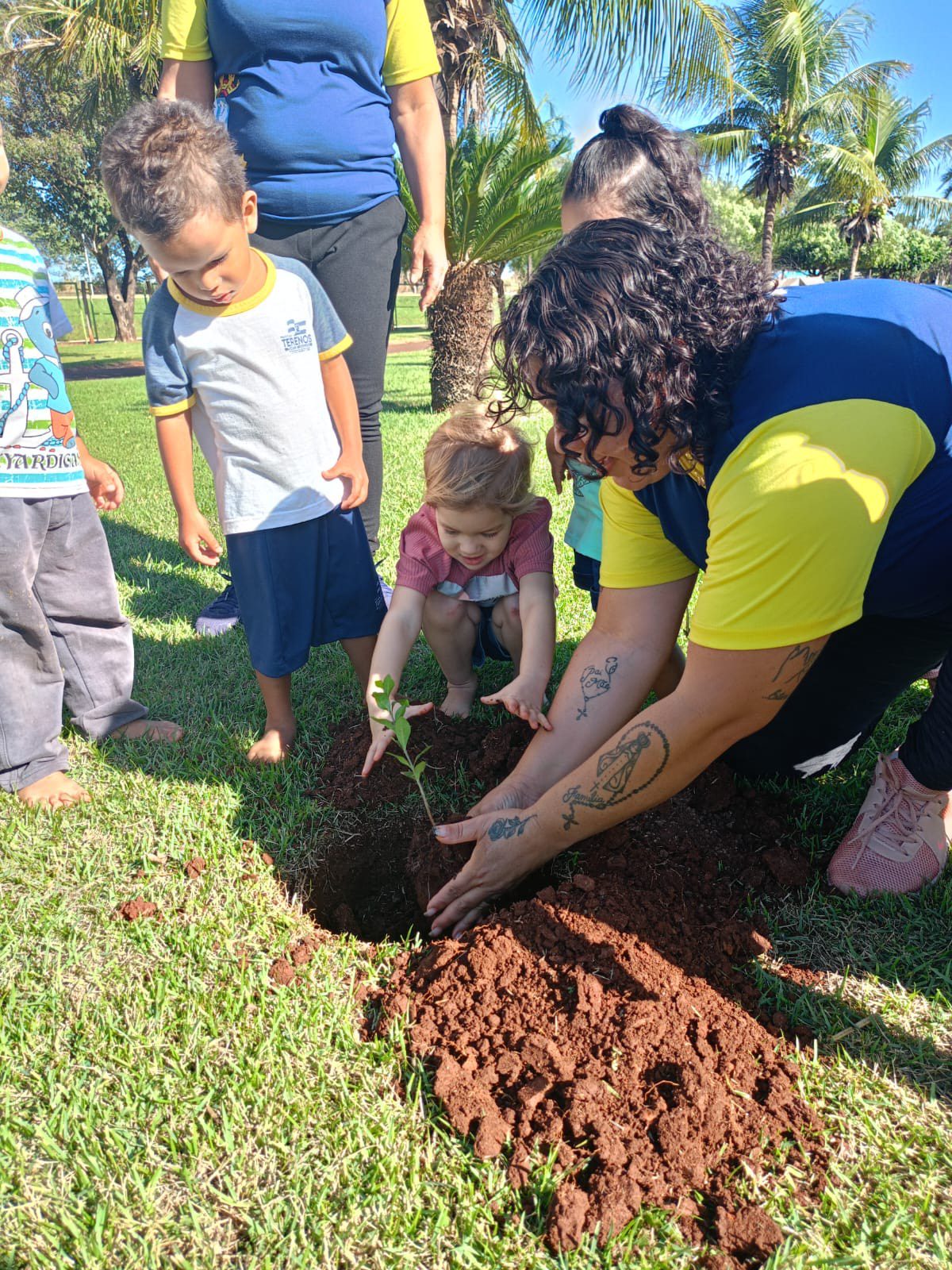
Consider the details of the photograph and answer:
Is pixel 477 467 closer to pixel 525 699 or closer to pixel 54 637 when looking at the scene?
pixel 525 699

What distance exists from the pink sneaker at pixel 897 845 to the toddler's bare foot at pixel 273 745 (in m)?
1.77

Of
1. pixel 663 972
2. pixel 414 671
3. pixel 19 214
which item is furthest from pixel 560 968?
pixel 19 214

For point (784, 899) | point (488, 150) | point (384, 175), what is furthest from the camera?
point (488, 150)

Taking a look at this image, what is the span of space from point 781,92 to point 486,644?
101ft

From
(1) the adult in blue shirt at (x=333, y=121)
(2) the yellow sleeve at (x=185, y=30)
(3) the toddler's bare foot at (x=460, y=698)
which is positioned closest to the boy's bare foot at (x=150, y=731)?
(3) the toddler's bare foot at (x=460, y=698)

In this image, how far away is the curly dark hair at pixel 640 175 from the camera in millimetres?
2338

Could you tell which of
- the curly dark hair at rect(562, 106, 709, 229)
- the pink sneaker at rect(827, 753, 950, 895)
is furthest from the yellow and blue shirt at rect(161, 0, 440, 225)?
the pink sneaker at rect(827, 753, 950, 895)

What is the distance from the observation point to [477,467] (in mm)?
2547

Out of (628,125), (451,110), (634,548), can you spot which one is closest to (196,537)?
(634,548)

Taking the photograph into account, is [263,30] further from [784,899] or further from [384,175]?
[784,899]

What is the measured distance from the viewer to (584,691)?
239 cm

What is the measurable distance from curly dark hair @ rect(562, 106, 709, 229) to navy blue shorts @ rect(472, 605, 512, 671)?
1311mm

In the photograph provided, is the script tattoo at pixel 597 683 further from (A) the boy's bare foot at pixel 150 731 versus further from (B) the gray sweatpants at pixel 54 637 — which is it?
(B) the gray sweatpants at pixel 54 637

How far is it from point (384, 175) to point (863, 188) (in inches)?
1465
